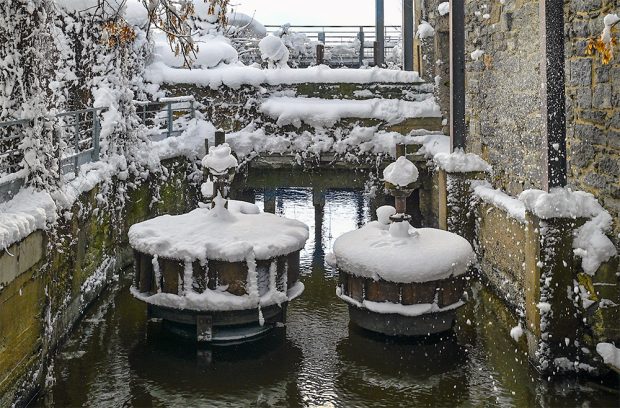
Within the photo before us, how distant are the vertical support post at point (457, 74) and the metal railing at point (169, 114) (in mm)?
5206

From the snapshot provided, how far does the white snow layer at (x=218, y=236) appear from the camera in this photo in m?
7.20

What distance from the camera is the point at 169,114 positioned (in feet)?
42.9

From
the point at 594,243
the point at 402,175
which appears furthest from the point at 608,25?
the point at 402,175

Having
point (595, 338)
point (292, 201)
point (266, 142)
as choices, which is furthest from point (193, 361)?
point (292, 201)

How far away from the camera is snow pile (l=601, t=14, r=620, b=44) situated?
567 centimetres

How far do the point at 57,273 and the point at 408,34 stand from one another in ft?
37.1

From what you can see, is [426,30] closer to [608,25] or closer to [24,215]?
[608,25]

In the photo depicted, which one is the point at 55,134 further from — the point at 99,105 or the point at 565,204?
the point at 565,204

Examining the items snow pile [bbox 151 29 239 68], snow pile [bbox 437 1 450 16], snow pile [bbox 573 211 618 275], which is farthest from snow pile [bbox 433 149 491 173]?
snow pile [bbox 151 29 239 68]

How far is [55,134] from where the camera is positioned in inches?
278

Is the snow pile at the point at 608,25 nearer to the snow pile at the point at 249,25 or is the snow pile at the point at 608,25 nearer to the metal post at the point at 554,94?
the metal post at the point at 554,94

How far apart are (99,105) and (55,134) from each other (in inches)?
135

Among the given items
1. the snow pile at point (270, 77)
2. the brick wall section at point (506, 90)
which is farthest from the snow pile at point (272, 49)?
the brick wall section at point (506, 90)

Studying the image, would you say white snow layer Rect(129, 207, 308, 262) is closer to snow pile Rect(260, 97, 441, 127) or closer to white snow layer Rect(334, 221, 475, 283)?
white snow layer Rect(334, 221, 475, 283)
